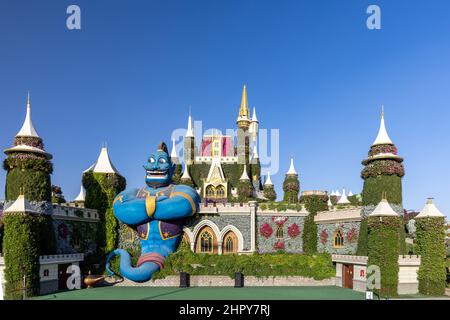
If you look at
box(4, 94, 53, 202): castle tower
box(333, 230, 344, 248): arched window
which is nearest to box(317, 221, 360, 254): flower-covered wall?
box(333, 230, 344, 248): arched window

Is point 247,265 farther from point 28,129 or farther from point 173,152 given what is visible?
point 173,152

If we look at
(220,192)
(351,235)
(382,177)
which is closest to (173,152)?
(220,192)

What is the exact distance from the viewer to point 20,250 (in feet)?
68.7

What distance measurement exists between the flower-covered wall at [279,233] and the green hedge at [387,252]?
29.5 ft

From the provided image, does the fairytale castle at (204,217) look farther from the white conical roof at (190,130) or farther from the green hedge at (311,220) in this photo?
the white conical roof at (190,130)

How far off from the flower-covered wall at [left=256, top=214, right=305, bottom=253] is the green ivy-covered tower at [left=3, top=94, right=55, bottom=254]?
15.8 m

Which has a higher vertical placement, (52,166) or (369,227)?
(52,166)

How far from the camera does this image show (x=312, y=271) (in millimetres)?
26156

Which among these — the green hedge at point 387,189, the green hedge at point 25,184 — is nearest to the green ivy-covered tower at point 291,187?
the green hedge at point 387,189
